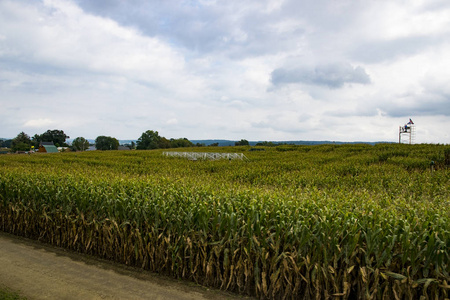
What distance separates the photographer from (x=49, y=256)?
24.3ft

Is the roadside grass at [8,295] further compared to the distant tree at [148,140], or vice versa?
the distant tree at [148,140]

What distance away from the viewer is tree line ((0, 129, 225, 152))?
330 feet

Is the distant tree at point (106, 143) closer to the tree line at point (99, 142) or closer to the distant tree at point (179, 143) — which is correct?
the tree line at point (99, 142)

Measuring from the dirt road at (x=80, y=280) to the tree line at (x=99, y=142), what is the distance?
273 ft

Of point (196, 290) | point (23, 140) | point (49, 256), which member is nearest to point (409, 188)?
point (196, 290)

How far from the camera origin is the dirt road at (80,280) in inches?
216

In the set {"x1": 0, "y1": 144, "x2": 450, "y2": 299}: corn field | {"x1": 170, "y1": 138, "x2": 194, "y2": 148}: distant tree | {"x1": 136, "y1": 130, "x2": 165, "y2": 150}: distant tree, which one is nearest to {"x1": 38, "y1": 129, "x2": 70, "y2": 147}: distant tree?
{"x1": 136, "y1": 130, "x2": 165, "y2": 150}: distant tree

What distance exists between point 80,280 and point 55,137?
134290 mm

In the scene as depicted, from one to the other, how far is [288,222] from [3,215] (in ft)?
30.7

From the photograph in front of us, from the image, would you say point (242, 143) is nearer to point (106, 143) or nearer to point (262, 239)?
point (106, 143)

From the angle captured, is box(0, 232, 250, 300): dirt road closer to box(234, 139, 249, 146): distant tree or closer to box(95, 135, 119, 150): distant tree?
box(234, 139, 249, 146): distant tree

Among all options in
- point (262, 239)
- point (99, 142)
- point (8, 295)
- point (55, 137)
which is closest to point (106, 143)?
point (99, 142)

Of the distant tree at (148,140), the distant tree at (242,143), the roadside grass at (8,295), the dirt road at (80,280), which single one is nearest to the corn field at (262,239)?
the dirt road at (80,280)

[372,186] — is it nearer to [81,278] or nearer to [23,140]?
[81,278]
